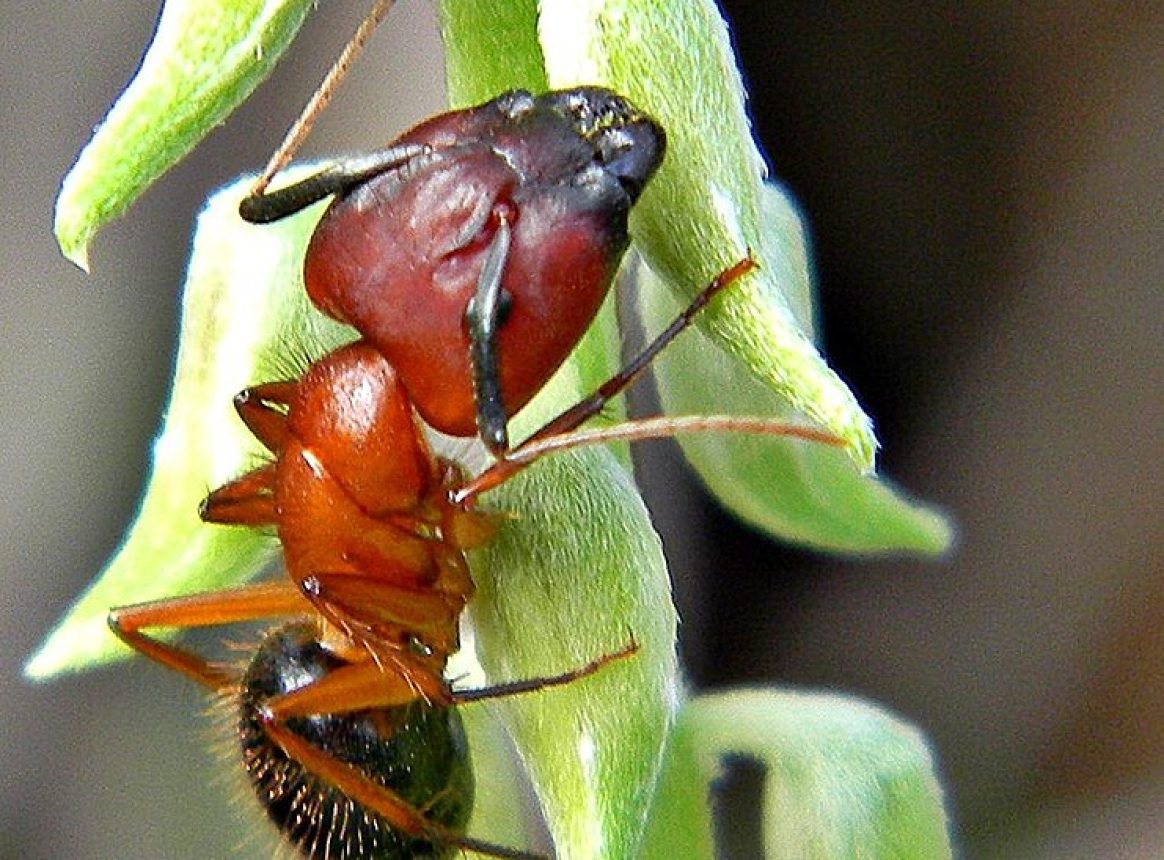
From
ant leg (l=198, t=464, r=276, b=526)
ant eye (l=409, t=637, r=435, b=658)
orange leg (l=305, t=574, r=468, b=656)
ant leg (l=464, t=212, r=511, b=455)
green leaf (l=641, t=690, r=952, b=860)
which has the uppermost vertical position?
ant leg (l=464, t=212, r=511, b=455)

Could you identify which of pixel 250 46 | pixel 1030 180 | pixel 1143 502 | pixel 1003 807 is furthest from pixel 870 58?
pixel 250 46

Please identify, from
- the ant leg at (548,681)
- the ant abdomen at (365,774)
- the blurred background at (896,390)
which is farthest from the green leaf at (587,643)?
the blurred background at (896,390)

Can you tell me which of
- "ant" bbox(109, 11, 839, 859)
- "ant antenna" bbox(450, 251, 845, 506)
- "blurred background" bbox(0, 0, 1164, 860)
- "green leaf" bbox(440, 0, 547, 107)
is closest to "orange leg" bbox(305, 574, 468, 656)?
"ant" bbox(109, 11, 839, 859)

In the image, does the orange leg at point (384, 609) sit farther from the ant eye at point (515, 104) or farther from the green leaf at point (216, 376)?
the ant eye at point (515, 104)

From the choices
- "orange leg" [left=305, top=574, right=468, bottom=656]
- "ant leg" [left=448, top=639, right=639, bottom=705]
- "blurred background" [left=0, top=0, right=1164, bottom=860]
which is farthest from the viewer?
"blurred background" [left=0, top=0, right=1164, bottom=860]

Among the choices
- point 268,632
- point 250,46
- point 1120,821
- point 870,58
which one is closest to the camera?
point 250,46

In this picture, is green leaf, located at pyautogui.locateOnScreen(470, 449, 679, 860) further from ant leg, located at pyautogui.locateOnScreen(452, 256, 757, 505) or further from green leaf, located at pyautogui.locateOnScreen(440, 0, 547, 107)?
green leaf, located at pyautogui.locateOnScreen(440, 0, 547, 107)

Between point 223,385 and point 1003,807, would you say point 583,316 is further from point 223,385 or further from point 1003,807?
point 1003,807

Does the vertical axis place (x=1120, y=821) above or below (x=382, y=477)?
below
